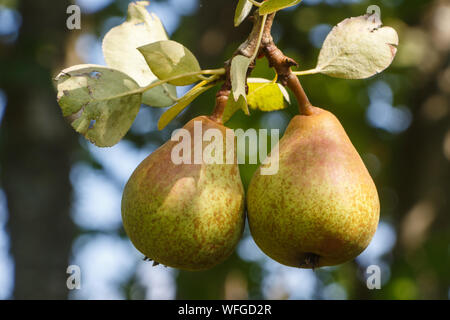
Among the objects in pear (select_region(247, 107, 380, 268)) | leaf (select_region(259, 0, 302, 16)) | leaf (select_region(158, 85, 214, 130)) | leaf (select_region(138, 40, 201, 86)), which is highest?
leaf (select_region(259, 0, 302, 16))

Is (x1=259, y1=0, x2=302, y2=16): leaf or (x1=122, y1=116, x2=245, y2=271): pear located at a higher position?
(x1=259, y1=0, x2=302, y2=16): leaf

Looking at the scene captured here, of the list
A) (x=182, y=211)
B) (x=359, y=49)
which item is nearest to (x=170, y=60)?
(x=182, y=211)

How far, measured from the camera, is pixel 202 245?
1111 millimetres

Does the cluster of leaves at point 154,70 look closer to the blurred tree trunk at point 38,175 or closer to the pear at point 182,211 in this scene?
the pear at point 182,211

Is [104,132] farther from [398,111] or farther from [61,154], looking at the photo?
[398,111]

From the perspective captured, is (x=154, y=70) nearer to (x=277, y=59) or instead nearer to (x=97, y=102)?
(x=97, y=102)

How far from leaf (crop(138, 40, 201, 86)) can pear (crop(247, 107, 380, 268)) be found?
0.28 metres

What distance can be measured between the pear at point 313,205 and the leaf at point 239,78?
237 millimetres

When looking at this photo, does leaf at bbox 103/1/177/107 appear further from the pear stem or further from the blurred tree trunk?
the blurred tree trunk

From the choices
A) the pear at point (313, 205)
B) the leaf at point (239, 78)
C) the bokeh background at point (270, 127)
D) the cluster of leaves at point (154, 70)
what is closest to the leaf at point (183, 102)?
the cluster of leaves at point (154, 70)

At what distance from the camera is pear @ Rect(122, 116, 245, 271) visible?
1.09 m

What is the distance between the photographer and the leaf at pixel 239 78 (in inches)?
34.7

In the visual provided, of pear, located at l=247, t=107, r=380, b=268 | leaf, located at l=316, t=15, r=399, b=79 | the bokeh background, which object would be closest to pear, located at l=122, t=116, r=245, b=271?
pear, located at l=247, t=107, r=380, b=268

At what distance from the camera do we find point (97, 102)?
1069 millimetres
